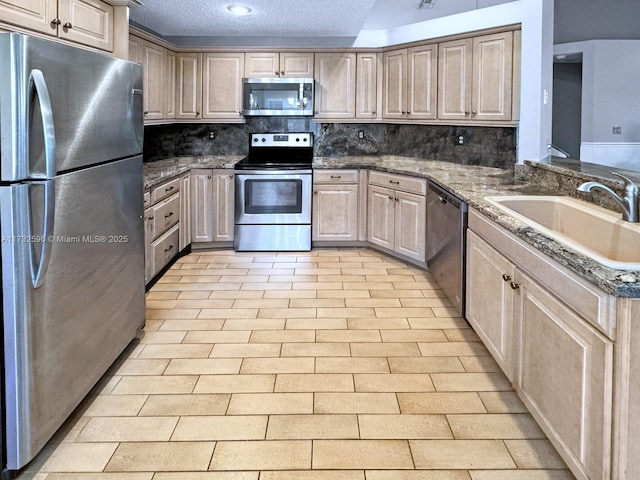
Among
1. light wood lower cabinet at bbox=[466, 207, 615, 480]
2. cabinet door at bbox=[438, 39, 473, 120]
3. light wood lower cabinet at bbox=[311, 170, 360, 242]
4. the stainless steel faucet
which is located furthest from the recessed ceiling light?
the stainless steel faucet

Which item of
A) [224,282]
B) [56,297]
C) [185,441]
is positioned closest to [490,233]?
[185,441]

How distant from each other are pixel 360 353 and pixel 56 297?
158cm

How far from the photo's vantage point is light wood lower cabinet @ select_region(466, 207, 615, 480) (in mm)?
1555

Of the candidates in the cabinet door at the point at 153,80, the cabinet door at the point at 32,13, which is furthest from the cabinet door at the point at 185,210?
the cabinet door at the point at 32,13

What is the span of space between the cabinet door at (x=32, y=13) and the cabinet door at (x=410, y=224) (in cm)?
295

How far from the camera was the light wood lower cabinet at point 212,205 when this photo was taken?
5.36m

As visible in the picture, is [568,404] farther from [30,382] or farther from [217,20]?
[217,20]

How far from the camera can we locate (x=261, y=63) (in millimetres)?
5703

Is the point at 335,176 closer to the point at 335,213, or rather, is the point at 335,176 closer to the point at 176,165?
the point at 335,213

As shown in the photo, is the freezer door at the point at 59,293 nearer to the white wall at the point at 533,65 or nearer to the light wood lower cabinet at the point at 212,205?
the light wood lower cabinet at the point at 212,205

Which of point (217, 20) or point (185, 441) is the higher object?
point (217, 20)

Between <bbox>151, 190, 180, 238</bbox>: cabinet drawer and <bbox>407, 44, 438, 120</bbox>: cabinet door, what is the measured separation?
234cm

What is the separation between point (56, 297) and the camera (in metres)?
2.01

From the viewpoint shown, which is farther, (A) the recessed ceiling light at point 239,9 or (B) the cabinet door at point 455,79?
(B) the cabinet door at point 455,79
